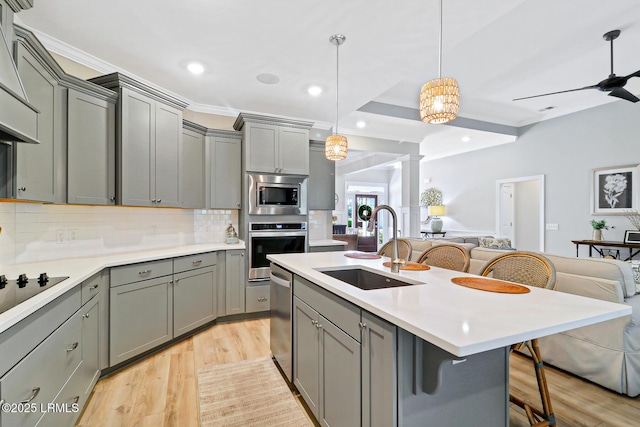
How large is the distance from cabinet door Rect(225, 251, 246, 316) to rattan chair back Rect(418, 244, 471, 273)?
2213mm

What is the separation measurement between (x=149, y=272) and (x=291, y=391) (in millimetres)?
1605

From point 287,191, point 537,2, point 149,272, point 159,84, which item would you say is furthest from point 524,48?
point 149,272

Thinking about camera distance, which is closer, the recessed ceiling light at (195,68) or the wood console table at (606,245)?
the recessed ceiling light at (195,68)

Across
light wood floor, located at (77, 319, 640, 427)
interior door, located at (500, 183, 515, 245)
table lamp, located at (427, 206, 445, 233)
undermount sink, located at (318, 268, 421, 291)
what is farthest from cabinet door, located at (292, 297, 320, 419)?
interior door, located at (500, 183, 515, 245)

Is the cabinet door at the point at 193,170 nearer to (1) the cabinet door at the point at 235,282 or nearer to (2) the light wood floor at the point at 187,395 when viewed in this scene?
(1) the cabinet door at the point at 235,282

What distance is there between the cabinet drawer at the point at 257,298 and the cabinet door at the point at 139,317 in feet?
3.27

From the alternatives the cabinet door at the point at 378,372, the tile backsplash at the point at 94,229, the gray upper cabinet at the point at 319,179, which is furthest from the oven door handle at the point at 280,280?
the gray upper cabinet at the point at 319,179

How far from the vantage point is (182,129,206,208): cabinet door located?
138 inches

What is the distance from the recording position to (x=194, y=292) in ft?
10.5

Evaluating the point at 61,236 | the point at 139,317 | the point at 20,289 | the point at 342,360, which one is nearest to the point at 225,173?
the point at 61,236

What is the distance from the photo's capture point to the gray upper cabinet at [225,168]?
12.5 feet

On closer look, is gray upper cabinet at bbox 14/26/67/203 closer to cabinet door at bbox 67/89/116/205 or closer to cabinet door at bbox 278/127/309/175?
cabinet door at bbox 67/89/116/205

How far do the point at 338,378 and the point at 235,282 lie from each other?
243 centimetres

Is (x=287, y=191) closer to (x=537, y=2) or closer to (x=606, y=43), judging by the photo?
(x=537, y=2)
